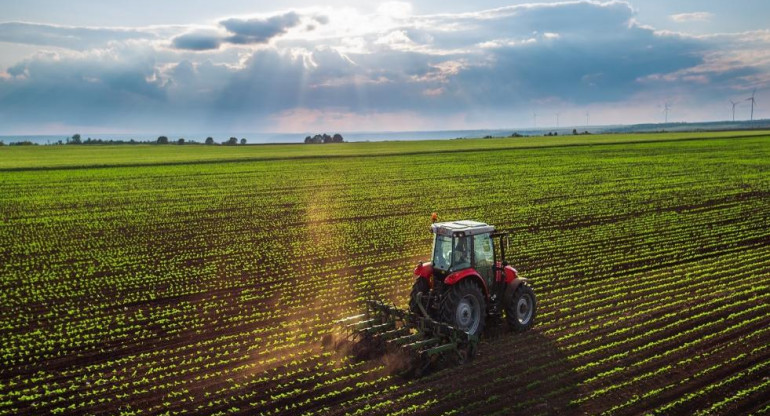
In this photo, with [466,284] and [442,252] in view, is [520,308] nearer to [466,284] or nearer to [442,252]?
[466,284]

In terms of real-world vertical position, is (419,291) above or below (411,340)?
above

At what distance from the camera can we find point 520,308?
13.8 metres

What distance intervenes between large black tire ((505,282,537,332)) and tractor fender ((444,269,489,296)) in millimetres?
648

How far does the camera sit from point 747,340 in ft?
43.4

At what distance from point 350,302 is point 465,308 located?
4.80 meters

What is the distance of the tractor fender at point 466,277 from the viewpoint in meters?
12.3

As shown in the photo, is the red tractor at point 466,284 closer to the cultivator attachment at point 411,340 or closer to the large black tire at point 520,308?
the large black tire at point 520,308

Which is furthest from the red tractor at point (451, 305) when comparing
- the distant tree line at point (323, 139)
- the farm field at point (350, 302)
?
the distant tree line at point (323, 139)

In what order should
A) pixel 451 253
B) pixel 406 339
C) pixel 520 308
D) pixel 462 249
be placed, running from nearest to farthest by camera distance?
pixel 406 339, pixel 451 253, pixel 462 249, pixel 520 308

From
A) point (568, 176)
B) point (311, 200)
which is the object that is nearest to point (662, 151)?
point (568, 176)

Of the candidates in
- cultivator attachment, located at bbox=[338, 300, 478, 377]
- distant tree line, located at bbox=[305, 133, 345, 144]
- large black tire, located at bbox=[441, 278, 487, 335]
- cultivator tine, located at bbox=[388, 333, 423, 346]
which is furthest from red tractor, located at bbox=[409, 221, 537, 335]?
distant tree line, located at bbox=[305, 133, 345, 144]

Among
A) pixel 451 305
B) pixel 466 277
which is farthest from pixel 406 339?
pixel 466 277

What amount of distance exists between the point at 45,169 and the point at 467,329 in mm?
65159

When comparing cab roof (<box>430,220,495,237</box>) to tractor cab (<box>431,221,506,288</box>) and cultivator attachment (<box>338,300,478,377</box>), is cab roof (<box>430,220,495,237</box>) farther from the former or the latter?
cultivator attachment (<box>338,300,478,377</box>)
